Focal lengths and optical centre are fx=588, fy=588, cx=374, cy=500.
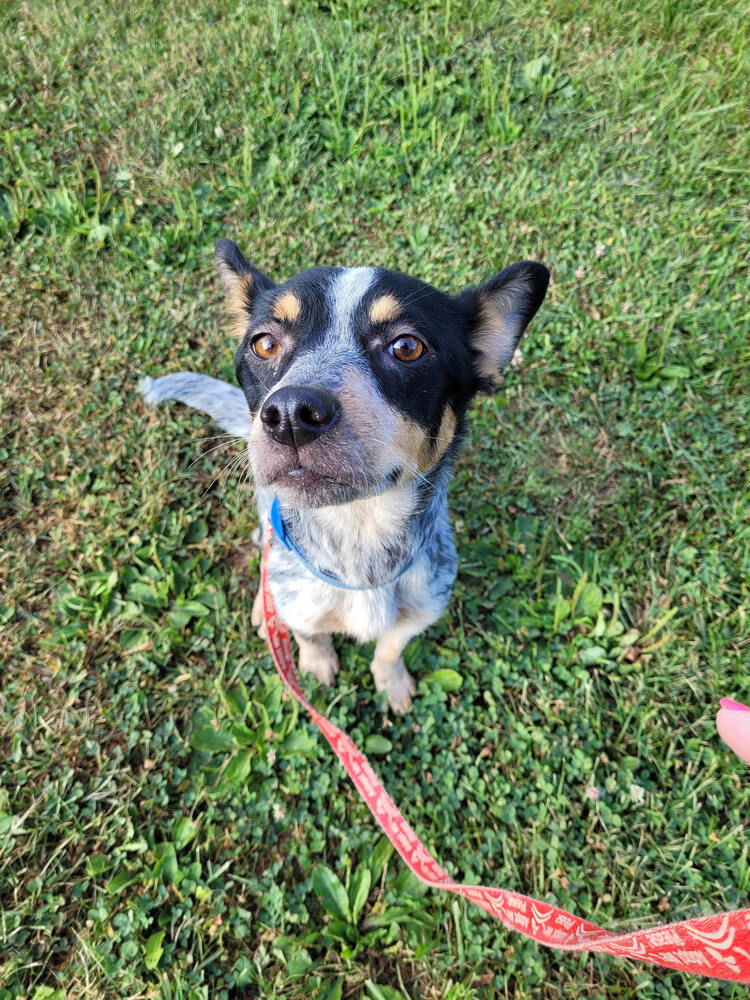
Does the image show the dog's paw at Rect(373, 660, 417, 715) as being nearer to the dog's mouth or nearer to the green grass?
the green grass

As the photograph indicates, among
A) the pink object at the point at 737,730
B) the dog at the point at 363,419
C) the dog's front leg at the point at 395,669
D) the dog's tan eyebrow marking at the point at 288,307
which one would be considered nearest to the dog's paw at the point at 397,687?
the dog's front leg at the point at 395,669

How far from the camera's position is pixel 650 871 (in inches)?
109

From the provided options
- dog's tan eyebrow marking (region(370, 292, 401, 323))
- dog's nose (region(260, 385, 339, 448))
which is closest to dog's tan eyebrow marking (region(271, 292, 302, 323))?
dog's tan eyebrow marking (region(370, 292, 401, 323))

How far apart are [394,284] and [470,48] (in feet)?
13.8

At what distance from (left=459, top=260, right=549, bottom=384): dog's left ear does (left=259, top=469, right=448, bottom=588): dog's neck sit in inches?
21.1

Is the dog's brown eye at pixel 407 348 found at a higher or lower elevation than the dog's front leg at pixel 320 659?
higher

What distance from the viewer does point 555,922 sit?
2090mm

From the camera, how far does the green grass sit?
2.69m

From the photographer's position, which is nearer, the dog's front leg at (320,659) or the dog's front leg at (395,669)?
the dog's front leg at (395,669)

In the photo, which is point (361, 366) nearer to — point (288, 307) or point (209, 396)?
point (288, 307)

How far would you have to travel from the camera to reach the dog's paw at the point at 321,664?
10.3 feet

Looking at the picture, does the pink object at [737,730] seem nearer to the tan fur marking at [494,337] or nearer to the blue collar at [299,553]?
the blue collar at [299,553]

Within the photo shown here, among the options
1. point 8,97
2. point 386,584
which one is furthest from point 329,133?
point 386,584

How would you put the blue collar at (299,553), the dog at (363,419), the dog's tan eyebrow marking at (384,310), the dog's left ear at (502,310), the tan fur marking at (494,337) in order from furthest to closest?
the blue collar at (299,553) → the tan fur marking at (494,337) → the dog's left ear at (502,310) → the dog's tan eyebrow marking at (384,310) → the dog at (363,419)
